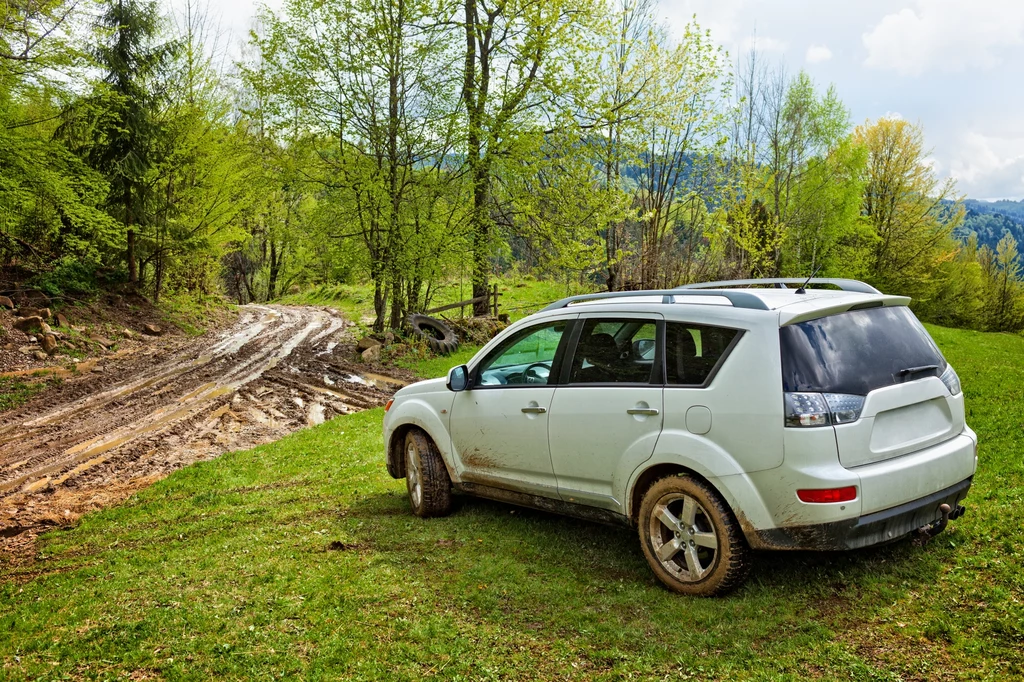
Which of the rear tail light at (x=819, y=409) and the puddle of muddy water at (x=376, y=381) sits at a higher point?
the rear tail light at (x=819, y=409)

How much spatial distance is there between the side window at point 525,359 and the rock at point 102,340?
15997 millimetres

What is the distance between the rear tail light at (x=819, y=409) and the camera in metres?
3.40

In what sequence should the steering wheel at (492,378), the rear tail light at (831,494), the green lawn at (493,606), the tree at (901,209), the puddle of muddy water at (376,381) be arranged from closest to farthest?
the green lawn at (493,606) < the rear tail light at (831,494) < the steering wheel at (492,378) < the puddle of muddy water at (376,381) < the tree at (901,209)

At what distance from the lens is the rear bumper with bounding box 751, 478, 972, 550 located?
11.2 feet

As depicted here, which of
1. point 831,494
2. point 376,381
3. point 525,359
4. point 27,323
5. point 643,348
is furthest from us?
point 27,323

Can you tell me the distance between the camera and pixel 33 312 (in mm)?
17359

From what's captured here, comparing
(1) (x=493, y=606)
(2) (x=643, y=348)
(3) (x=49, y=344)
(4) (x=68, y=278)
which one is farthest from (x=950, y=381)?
(4) (x=68, y=278)

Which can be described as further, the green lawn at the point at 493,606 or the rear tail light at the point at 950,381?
the rear tail light at the point at 950,381

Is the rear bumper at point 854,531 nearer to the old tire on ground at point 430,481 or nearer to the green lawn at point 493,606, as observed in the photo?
the green lawn at point 493,606

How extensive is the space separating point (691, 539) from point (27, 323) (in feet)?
60.0

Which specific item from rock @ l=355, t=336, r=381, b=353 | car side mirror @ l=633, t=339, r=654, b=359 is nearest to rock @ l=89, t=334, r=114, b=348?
rock @ l=355, t=336, r=381, b=353

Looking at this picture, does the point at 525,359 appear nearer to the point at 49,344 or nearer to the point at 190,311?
the point at 49,344

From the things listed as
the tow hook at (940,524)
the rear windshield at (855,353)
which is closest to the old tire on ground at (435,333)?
the tow hook at (940,524)

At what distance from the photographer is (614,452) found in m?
4.22
